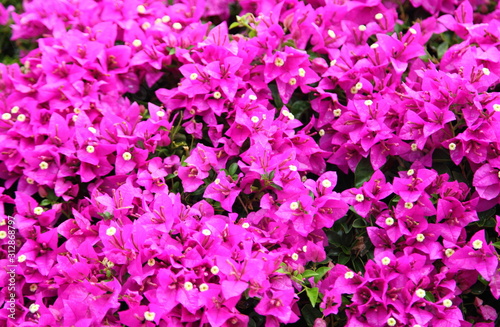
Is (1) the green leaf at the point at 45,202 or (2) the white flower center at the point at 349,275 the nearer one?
(2) the white flower center at the point at 349,275

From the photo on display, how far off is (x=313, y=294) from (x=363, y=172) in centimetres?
49

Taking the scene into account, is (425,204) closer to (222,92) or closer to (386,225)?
(386,225)

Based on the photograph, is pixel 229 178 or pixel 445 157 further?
pixel 445 157

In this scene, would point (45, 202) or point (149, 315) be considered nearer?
point (149, 315)

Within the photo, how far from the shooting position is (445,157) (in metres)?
1.90

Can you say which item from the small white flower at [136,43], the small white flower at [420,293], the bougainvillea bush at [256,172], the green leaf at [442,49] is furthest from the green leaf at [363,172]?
the small white flower at [136,43]

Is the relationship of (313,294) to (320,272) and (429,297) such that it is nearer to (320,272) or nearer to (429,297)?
(320,272)

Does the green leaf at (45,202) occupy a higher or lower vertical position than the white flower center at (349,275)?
higher

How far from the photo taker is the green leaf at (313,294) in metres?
1.60

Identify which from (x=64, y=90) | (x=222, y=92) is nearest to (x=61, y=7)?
(x=64, y=90)

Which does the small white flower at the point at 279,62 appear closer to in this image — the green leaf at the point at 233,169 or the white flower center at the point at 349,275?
the green leaf at the point at 233,169

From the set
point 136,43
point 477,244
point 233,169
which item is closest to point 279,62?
point 233,169

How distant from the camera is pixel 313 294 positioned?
5.33 feet

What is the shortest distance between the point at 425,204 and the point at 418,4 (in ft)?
3.19
